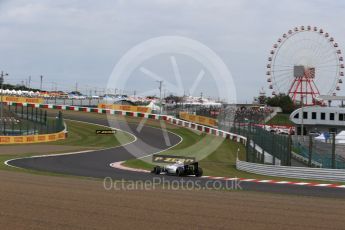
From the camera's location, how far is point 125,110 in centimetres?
6981

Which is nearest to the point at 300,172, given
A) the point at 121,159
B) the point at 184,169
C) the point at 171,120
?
the point at 184,169

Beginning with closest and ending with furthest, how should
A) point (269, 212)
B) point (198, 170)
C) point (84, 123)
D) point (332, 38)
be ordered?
point (269, 212)
point (198, 170)
point (84, 123)
point (332, 38)

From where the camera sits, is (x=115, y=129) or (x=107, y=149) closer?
(x=107, y=149)

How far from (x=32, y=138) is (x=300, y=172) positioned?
27.2 m

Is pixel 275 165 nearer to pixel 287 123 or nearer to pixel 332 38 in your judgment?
pixel 332 38

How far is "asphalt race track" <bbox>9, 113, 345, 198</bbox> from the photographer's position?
18.3 metres

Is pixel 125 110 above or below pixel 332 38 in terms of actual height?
below

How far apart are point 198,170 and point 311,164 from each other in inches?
220

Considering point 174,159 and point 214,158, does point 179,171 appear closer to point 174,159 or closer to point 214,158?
point 174,159

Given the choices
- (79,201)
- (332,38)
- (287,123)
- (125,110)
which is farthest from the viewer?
(287,123)

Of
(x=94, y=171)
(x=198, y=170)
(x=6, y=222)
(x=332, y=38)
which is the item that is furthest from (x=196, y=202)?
(x=332, y=38)

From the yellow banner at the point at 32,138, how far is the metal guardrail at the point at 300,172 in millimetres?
23378

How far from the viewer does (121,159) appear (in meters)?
33.0

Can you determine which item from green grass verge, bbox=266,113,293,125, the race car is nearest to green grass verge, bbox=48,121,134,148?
the race car
